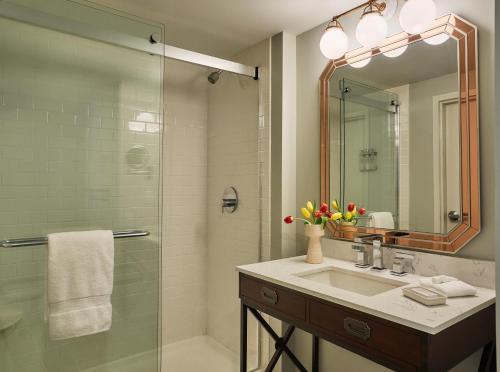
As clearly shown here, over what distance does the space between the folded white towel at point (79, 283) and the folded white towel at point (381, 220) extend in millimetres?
1324

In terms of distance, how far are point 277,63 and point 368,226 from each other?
3.84 feet

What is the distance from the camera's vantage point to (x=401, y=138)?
1730 mm

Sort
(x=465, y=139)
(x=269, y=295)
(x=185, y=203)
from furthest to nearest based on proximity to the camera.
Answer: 1. (x=185, y=203)
2. (x=269, y=295)
3. (x=465, y=139)

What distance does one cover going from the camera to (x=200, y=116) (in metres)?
2.92

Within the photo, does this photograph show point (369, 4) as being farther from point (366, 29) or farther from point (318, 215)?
point (318, 215)

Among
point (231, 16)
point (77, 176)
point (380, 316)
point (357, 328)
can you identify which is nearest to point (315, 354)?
point (357, 328)

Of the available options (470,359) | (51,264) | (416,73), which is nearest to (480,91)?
(416,73)

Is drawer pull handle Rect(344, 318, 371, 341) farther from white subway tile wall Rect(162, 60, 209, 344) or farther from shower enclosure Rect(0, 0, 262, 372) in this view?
white subway tile wall Rect(162, 60, 209, 344)

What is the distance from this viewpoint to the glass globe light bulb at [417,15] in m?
1.50

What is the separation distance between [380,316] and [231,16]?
1748 mm

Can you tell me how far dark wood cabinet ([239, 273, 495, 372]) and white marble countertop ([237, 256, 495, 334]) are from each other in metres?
0.02

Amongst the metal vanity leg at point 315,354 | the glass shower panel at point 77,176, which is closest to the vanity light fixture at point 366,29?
the glass shower panel at point 77,176

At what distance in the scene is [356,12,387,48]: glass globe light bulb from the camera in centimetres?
167

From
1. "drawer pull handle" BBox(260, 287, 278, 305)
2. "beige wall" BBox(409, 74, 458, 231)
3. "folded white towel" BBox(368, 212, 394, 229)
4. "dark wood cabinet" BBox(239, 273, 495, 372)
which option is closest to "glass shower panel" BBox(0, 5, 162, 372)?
"drawer pull handle" BBox(260, 287, 278, 305)
